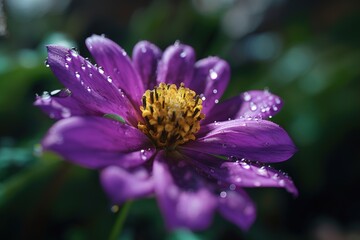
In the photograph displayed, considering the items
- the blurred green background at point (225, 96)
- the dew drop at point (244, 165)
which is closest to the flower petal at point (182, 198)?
the dew drop at point (244, 165)

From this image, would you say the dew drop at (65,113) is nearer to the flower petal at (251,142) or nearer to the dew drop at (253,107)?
the flower petal at (251,142)

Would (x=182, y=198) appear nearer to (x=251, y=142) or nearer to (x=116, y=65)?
(x=251, y=142)

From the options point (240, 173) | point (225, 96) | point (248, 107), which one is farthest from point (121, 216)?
point (225, 96)

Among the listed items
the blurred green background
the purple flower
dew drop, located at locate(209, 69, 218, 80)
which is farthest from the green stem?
the blurred green background

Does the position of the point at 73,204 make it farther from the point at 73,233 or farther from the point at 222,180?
the point at 222,180

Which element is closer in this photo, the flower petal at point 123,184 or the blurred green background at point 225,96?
the flower petal at point 123,184

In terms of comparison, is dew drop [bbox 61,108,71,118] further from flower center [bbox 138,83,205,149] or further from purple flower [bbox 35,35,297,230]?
flower center [bbox 138,83,205,149]
